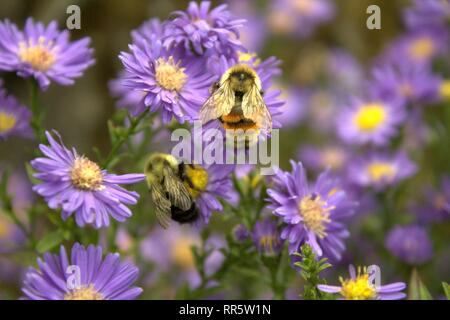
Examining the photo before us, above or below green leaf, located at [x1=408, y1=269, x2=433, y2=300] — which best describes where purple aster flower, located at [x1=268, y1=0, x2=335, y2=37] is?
above

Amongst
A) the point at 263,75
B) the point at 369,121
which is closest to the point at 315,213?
the point at 263,75

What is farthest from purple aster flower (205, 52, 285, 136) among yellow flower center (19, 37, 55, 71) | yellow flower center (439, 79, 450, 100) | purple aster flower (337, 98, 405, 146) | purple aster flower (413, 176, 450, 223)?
yellow flower center (439, 79, 450, 100)

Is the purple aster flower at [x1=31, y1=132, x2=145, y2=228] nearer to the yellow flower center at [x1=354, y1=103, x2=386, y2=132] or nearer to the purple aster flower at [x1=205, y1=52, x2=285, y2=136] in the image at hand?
the purple aster flower at [x1=205, y1=52, x2=285, y2=136]

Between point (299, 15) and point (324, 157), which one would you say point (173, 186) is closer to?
point (324, 157)

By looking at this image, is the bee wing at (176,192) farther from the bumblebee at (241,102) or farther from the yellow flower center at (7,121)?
the yellow flower center at (7,121)

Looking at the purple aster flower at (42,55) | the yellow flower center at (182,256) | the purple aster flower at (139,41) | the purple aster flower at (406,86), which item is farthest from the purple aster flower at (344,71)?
the purple aster flower at (42,55)
